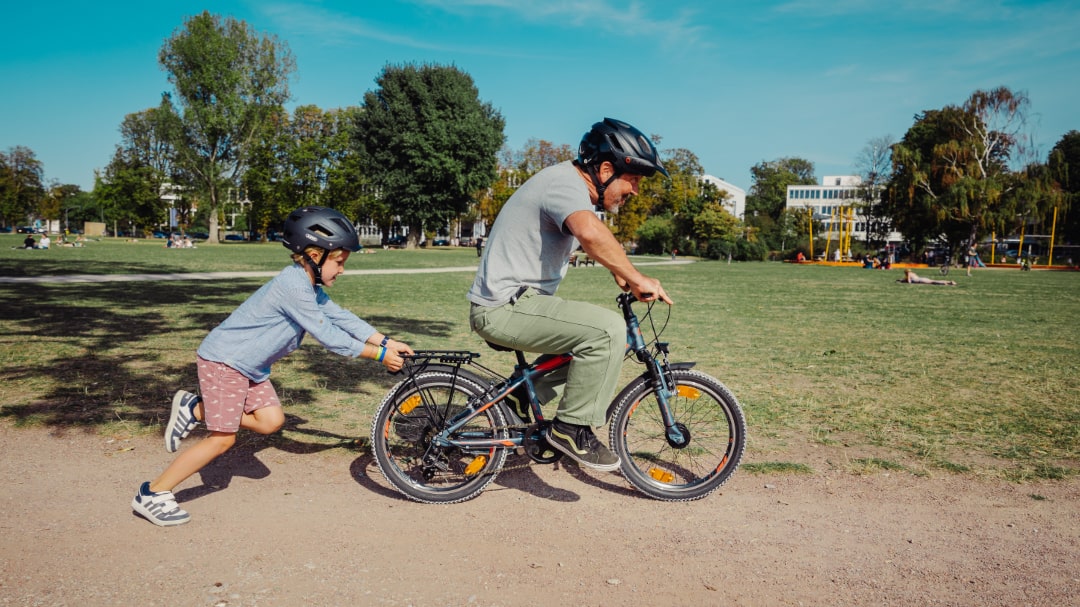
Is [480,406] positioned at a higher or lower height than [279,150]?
lower

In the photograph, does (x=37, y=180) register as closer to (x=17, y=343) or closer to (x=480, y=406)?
(x=17, y=343)

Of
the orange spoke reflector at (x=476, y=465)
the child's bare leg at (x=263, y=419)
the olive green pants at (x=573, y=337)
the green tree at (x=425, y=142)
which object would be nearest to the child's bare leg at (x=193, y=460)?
the child's bare leg at (x=263, y=419)

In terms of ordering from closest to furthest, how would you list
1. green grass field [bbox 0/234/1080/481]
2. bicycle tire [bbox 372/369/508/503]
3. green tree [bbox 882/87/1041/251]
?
bicycle tire [bbox 372/369/508/503] → green grass field [bbox 0/234/1080/481] → green tree [bbox 882/87/1041/251]

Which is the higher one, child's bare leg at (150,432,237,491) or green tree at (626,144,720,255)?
green tree at (626,144,720,255)

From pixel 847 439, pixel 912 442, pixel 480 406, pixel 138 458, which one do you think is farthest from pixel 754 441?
pixel 138 458

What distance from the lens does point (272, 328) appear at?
3646 millimetres

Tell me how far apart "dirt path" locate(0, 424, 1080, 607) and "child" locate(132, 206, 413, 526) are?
0.88 feet

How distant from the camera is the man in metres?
3.54

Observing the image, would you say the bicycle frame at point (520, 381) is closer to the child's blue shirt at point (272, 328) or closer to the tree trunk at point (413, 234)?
the child's blue shirt at point (272, 328)

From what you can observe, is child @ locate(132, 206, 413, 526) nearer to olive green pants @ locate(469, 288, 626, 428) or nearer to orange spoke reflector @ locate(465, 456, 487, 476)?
olive green pants @ locate(469, 288, 626, 428)

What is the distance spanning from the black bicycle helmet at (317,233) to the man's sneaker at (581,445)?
142 centimetres

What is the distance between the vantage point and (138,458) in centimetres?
455

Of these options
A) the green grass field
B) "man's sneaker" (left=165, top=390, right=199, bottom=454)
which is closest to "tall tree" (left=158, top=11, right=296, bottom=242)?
the green grass field

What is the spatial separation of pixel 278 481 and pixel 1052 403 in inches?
264
